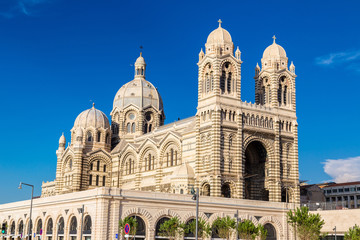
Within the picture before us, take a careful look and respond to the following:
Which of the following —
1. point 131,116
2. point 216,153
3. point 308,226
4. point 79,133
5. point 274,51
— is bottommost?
point 308,226

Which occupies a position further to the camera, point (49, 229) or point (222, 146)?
point (222, 146)

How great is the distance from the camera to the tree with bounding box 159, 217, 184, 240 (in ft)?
184

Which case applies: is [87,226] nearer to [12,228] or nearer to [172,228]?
[172,228]

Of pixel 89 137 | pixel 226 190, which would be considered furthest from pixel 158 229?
pixel 89 137

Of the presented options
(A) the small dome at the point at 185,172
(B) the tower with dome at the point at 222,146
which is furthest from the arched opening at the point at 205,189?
(A) the small dome at the point at 185,172

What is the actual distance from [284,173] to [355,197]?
134 ft

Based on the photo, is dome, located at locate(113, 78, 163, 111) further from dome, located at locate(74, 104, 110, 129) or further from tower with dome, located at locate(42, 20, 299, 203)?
tower with dome, located at locate(42, 20, 299, 203)

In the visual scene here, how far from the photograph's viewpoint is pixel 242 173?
6988 cm

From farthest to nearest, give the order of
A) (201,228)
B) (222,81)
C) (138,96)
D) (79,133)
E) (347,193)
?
(347,193), (138,96), (79,133), (222,81), (201,228)

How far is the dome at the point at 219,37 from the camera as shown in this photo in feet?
239

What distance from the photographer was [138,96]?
101 metres

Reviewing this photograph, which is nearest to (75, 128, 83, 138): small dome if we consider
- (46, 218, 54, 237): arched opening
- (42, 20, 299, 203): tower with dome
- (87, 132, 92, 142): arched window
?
(42, 20, 299, 203): tower with dome

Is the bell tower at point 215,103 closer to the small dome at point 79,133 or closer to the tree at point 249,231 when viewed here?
the tree at point 249,231

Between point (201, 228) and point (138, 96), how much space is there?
47643mm
